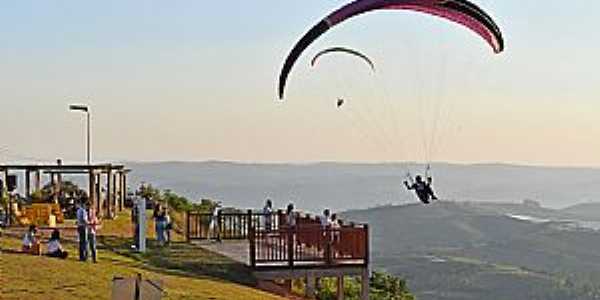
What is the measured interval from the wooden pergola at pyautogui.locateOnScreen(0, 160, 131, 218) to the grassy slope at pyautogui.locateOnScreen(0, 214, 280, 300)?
790cm

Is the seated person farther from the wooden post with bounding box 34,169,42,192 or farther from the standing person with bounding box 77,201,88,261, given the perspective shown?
the wooden post with bounding box 34,169,42,192

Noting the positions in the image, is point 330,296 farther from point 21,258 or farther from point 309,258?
point 21,258

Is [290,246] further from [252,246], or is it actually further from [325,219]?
[325,219]

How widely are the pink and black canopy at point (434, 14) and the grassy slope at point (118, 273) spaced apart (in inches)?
225

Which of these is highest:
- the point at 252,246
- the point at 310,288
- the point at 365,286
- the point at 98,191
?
the point at 98,191

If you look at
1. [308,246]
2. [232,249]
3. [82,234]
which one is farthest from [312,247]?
[232,249]

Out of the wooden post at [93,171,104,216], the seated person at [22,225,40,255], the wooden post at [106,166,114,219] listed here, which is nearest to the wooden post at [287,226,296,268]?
the seated person at [22,225,40,255]

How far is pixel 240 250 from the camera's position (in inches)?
1382

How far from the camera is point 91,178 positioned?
42125 millimetres

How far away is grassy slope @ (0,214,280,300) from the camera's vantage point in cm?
2198

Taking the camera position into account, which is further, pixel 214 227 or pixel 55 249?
pixel 214 227

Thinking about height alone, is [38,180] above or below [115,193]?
above

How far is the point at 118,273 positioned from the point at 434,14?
8652 mm

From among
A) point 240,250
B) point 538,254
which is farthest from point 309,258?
point 538,254
